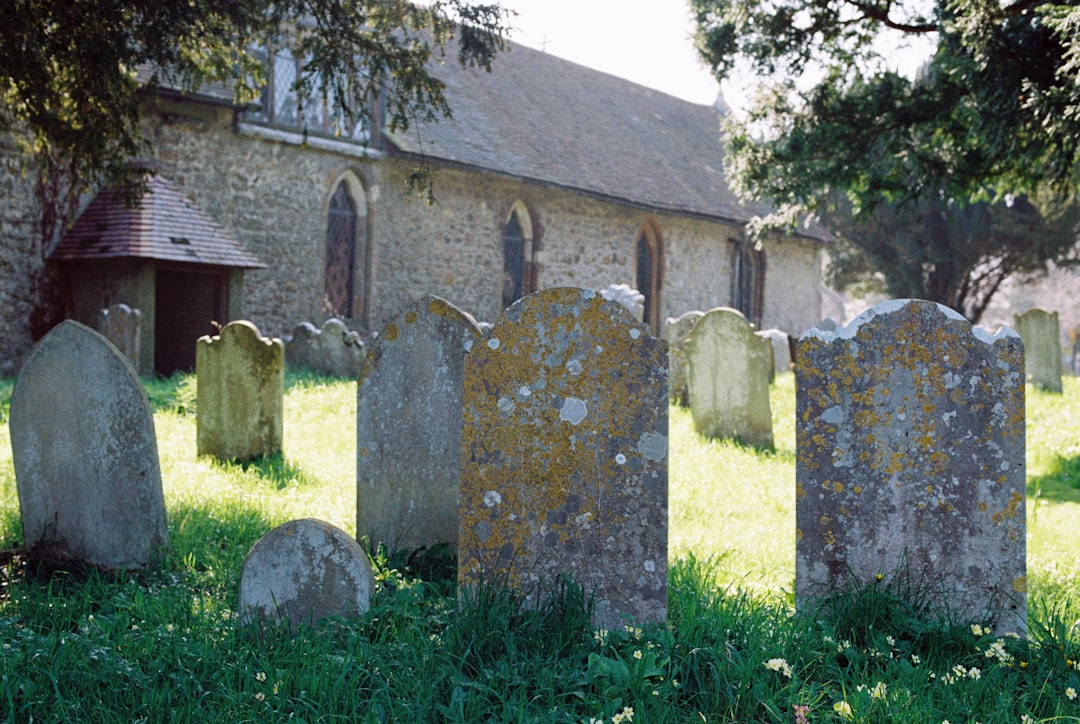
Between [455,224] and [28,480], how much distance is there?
14374 mm

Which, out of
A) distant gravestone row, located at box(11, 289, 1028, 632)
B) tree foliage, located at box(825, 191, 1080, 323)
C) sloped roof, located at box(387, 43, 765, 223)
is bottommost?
distant gravestone row, located at box(11, 289, 1028, 632)

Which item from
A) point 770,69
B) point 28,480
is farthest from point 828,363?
point 770,69

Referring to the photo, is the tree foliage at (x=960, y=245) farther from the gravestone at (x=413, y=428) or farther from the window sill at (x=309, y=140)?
the gravestone at (x=413, y=428)

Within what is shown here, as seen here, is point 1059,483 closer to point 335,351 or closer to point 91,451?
point 91,451

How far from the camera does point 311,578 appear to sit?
12.6 ft

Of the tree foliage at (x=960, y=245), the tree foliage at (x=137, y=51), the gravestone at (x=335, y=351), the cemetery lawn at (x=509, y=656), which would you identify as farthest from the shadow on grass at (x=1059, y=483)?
the tree foliage at (x=960, y=245)

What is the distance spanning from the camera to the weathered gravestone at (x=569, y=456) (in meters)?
3.78

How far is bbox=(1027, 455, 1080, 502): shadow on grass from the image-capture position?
7693 millimetres

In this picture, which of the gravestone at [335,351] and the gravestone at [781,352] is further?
the gravestone at [781,352]

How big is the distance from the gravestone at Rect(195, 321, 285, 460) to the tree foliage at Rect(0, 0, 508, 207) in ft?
4.75

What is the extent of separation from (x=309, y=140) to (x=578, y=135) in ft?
25.5

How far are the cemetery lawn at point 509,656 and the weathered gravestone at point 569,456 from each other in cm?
16

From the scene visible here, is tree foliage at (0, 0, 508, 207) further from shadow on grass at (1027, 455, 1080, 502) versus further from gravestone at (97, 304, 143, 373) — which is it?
shadow on grass at (1027, 455, 1080, 502)

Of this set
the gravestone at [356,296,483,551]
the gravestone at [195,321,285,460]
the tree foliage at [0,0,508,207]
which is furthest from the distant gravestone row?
the gravestone at [195,321,285,460]
